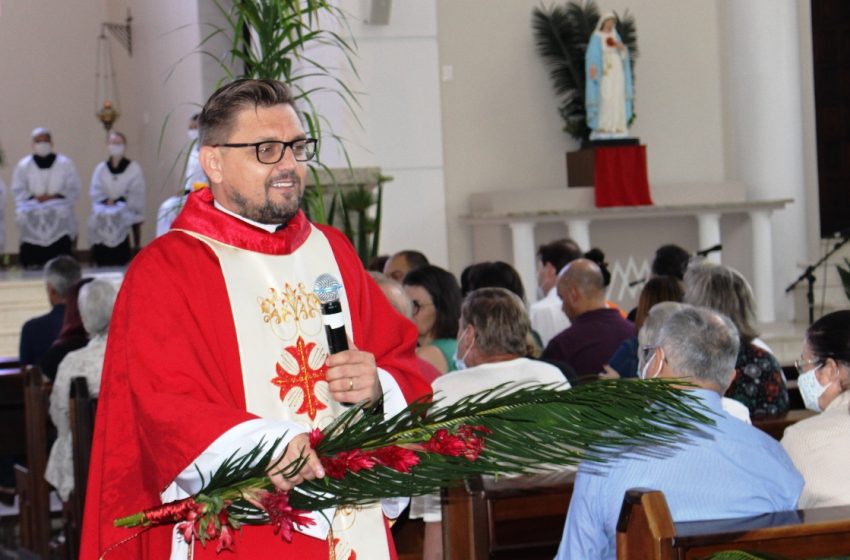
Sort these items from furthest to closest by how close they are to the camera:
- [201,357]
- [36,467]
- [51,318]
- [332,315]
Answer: [51,318] < [36,467] < [201,357] < [332,315]

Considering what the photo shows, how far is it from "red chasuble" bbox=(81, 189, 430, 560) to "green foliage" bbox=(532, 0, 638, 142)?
9621 mm

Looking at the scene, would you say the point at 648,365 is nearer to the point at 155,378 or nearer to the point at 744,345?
the point at 744,345

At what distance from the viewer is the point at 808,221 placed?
1266 centimetres

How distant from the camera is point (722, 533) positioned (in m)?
2.35

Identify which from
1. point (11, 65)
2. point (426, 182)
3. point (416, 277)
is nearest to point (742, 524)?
point (416, 277)

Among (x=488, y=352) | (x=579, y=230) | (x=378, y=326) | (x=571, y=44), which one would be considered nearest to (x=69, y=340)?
(x=488, y=352)

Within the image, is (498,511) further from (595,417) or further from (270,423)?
(595,417)

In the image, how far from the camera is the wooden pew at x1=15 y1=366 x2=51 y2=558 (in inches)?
233

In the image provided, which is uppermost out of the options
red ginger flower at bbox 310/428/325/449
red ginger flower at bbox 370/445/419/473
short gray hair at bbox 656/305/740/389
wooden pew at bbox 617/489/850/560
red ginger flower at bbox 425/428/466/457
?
red ginger flower at bbox 425/428/466/457

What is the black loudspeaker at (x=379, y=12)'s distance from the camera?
32.9 feet

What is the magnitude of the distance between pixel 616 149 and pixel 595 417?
10193mm

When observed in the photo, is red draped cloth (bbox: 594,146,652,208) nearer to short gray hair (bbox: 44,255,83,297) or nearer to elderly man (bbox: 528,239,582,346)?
elderly man (bbox: 528,239,582,346)

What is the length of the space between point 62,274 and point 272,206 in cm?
542

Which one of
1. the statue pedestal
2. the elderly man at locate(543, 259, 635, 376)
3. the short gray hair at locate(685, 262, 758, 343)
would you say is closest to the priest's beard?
the short gray hair at locate(685, 262, 758, 343)
